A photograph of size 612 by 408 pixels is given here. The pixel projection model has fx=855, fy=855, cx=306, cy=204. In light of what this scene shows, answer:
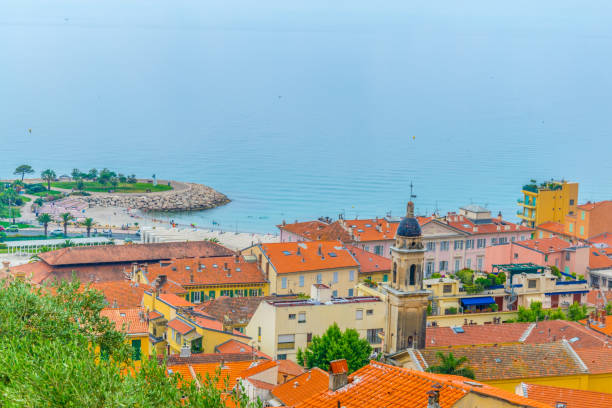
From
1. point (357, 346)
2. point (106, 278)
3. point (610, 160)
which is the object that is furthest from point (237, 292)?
point (610, 160)

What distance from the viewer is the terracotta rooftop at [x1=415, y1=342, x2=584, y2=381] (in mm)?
22812

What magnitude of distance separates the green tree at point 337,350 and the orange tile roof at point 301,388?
5.09 m

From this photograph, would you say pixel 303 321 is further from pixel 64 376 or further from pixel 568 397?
pixel 64 376

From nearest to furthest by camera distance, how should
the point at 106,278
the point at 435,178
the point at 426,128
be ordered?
the point at 106,278, the point at 435,178, the point at 426,128

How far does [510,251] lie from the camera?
49.9 m

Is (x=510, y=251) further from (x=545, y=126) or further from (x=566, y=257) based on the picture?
(x=545, y=126)

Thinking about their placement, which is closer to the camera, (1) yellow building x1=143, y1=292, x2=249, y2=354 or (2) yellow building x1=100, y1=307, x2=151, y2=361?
(2) yellow building x1=100, y1=307, x2=151, y2=361

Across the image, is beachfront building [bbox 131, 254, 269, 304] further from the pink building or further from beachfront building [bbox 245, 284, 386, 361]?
the pink building

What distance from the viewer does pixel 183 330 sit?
28.0m

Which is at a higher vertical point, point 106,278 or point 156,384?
point 156,384

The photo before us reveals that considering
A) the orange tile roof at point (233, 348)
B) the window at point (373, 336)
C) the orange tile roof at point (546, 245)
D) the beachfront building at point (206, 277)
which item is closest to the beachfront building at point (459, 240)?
the orange tile roof at point (546, 245)

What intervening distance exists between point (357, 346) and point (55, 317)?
12307 mm

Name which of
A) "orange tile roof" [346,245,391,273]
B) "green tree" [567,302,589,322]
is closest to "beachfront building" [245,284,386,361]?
"green tree" [567,302,589,322]

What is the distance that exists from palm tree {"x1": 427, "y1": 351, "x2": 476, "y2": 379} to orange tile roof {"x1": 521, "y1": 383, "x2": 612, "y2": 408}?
131 inches
